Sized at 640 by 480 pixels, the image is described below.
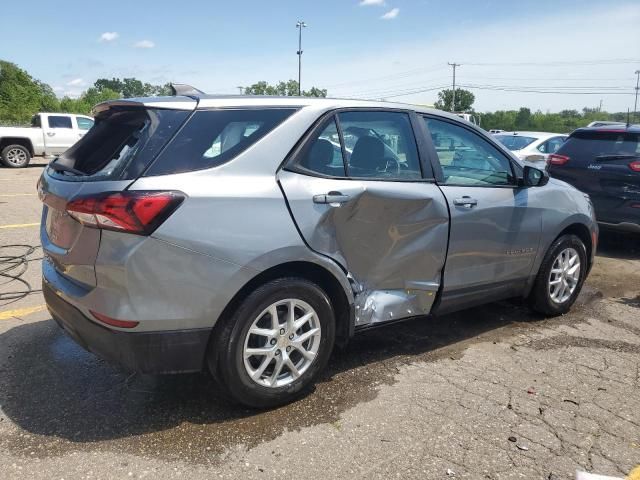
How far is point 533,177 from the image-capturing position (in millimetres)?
4320

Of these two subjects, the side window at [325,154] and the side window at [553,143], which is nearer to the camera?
the side window at [325,154]

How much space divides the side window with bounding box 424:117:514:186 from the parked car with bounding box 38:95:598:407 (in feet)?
0.06

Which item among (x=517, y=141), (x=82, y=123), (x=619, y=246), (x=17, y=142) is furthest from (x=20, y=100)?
(x=619, y=246)

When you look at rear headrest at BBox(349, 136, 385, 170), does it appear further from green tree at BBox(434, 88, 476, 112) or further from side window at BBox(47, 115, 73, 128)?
green tree at BBox(434, 88, 476, 112)

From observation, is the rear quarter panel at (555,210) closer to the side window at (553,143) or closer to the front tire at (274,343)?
the front tire at (274,343)

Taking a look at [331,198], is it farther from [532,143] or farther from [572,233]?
[532,143]

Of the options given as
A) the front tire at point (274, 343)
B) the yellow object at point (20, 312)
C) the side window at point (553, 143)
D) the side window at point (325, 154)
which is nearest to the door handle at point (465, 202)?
the side window at point (325, 154)

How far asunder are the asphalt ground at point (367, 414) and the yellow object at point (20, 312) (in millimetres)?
64

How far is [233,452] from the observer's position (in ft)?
8.85

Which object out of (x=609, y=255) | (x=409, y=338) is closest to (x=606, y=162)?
(x=609, y=255)

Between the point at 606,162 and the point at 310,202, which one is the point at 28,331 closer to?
the point at 310,202

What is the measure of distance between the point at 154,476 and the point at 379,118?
247 cm

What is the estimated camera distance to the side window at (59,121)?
1848 cm

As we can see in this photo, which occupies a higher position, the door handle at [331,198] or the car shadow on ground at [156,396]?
the door handle at [331,198]
